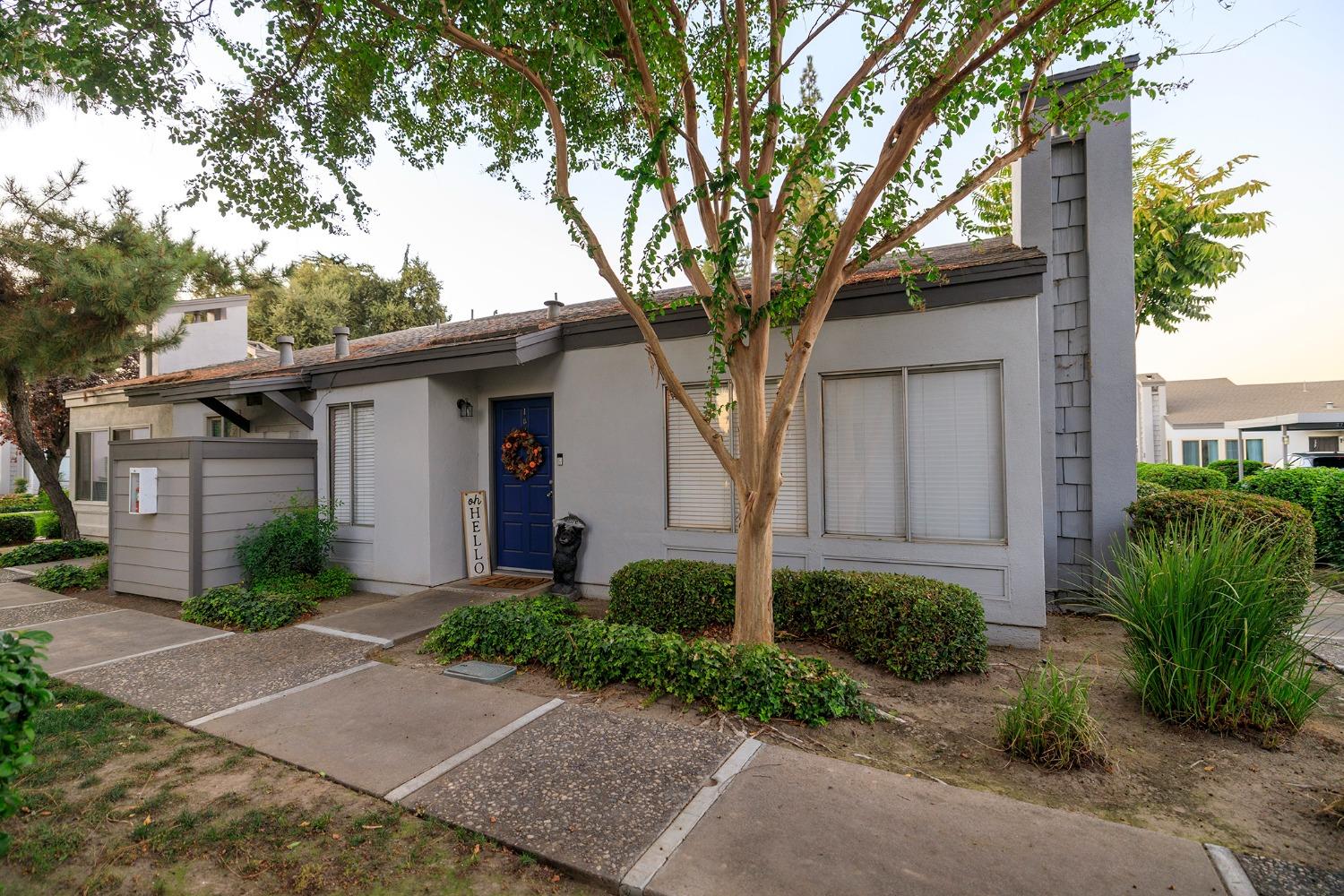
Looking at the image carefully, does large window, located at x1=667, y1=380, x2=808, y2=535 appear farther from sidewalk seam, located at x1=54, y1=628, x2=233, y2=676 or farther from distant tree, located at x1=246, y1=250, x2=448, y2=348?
distant tree, located at x1=246, y1=250, x2=448, y2=348

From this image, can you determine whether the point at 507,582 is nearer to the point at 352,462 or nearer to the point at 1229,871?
the point at 352,462

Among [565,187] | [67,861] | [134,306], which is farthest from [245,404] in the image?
[67,861]

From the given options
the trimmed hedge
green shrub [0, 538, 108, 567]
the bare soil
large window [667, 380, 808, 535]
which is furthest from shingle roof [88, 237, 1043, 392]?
the bare soil

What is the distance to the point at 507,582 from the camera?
744 centimetres

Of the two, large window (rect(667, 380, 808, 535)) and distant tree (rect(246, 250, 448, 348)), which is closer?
large window (rect(667, 380, 808, 535))

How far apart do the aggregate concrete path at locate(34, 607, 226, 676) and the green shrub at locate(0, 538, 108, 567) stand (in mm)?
5736

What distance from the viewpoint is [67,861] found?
253 centimetres

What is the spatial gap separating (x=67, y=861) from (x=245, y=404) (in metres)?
8.21

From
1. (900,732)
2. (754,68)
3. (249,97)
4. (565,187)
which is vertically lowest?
(900,732)

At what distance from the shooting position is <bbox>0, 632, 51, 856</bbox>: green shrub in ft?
6.18

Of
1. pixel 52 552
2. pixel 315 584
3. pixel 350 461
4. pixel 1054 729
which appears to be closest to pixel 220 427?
pixel 350 461

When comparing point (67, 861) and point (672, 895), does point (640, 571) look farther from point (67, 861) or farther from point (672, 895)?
point (67, 861)

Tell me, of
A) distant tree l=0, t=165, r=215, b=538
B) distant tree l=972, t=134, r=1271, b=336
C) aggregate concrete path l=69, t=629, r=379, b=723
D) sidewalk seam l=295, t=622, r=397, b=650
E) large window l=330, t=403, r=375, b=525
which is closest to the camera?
aggregate concrete path l=69, t=629, r=379, b=723

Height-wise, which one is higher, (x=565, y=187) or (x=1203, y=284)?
(x=1203, y=284)
